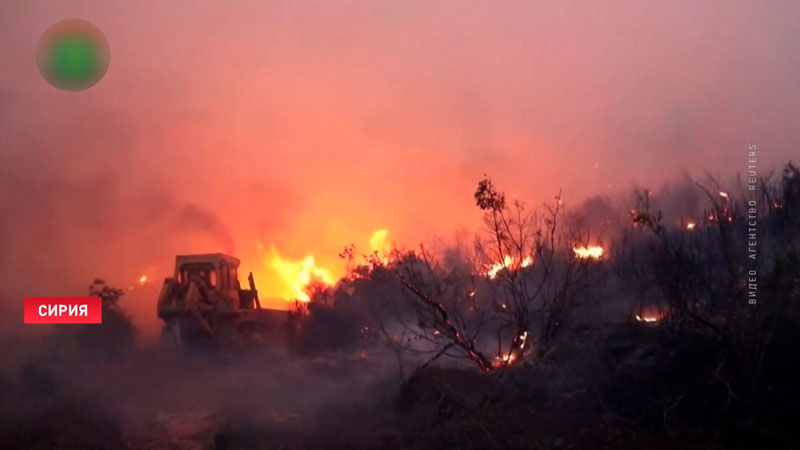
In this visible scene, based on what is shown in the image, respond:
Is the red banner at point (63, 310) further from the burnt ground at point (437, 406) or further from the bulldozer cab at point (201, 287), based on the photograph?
the bulldozer cab at point (201, 287)

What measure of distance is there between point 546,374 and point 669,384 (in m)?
3.02

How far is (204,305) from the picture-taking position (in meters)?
22.5

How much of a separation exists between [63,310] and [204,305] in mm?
5763

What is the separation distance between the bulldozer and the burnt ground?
1.34 metres

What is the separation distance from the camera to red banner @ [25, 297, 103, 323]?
23.5 metres

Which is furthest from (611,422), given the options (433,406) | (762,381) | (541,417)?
(433,406)

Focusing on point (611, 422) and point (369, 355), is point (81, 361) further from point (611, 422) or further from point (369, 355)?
point (611, 422)

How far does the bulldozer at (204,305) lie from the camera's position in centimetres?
2206

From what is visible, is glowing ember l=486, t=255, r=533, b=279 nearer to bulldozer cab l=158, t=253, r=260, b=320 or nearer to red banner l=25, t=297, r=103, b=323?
bulldozer cab l=158, t=253, r=260, b=320

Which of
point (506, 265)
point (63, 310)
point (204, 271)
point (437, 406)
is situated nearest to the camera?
point (437, 406)

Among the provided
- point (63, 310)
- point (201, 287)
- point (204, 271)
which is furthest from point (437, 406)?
point (63, 310)

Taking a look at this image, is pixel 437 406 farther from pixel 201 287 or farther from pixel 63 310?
pixel 63 310

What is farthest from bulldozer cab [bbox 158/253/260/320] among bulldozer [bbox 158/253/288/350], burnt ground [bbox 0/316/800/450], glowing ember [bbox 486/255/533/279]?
glowing ember [bbox 486/255/533/279]

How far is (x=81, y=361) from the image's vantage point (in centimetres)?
2358
